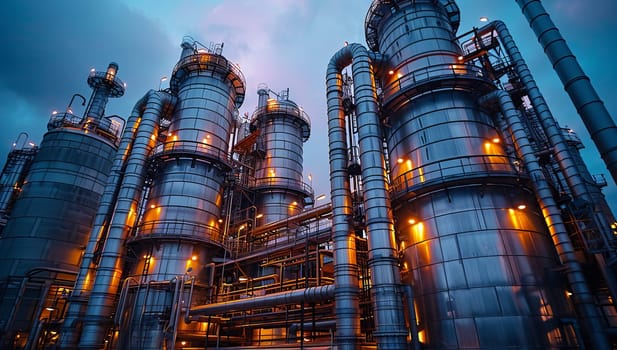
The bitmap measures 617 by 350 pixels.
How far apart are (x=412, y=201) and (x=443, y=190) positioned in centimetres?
170

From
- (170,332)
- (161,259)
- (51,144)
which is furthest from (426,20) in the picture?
(51,144)

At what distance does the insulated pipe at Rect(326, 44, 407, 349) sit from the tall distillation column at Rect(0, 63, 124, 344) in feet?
76.9

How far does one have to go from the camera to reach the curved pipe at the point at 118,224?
780 inches

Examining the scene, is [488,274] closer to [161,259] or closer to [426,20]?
[426,20]

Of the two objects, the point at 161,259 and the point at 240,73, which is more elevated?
the point at 240,73

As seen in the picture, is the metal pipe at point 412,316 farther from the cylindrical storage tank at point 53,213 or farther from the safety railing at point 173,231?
the cylindrical storage tank at point 53,213

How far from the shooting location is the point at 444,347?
13781 mm

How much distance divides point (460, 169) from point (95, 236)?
2445cm

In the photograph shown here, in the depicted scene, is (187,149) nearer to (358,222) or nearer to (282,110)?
(282,110)

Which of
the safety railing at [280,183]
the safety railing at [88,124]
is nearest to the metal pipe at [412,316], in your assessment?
the safety railing at [280,183]

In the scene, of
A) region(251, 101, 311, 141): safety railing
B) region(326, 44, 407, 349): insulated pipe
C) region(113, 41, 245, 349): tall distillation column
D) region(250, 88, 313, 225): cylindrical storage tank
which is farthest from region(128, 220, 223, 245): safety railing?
region(251, 101, 311, 141): safety railing

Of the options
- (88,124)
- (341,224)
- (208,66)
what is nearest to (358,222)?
(341,224)

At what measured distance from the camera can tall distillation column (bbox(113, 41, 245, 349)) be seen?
20.7 meters

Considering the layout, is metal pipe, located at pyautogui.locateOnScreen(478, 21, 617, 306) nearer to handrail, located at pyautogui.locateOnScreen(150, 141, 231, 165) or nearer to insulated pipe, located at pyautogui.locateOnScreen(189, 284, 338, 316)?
insulated pipe, located at pyautogui.locateOnScreen(189, 284, 338, 316)
